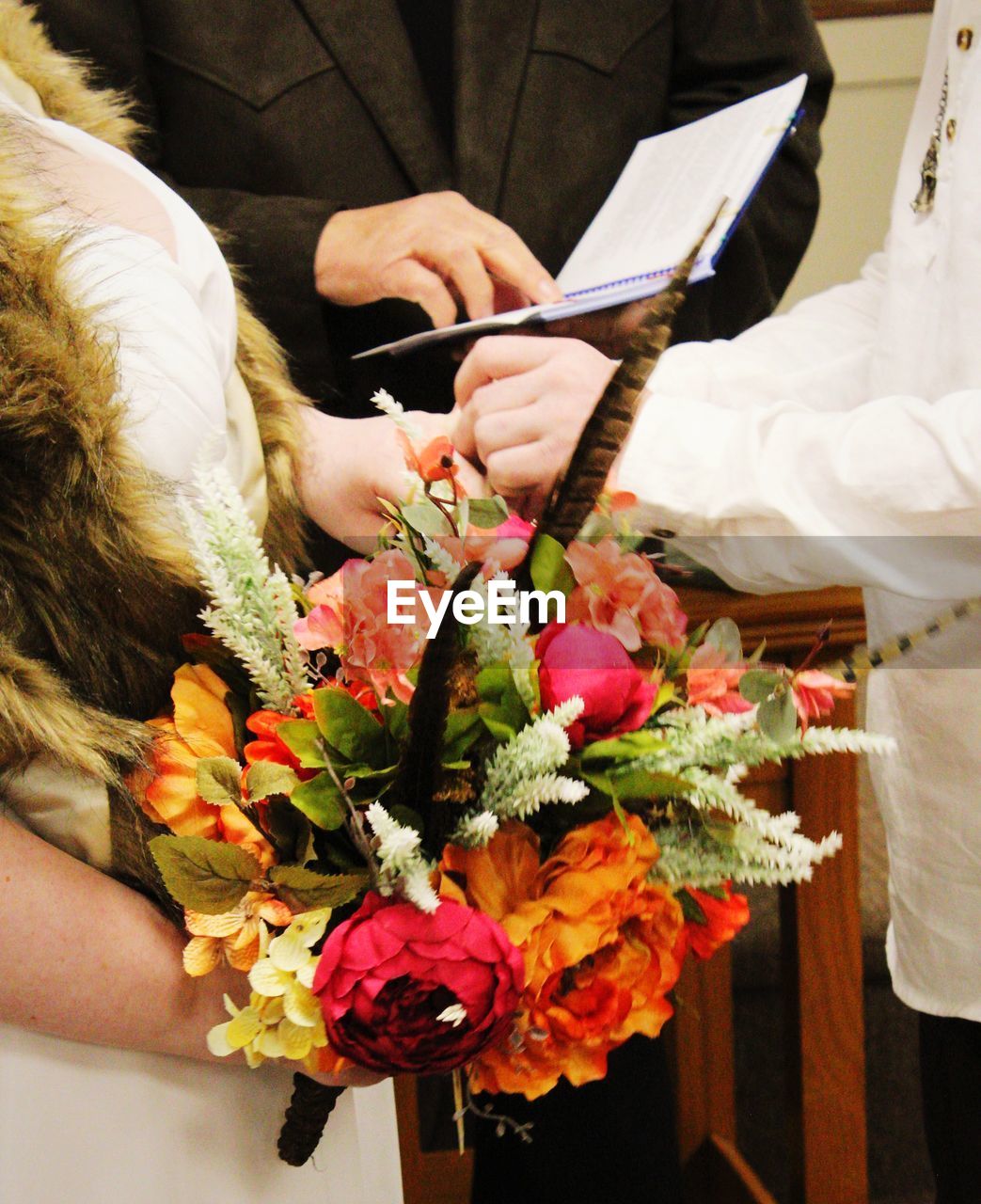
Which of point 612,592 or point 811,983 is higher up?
point 612,592

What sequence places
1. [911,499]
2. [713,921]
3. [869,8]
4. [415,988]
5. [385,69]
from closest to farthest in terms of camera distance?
1. [415,988]
2. [713,921]
3. [911,499]
4. [385,69]
5. [869,8]

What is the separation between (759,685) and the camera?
1.66ft

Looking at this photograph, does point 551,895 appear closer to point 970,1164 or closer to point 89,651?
point 89,651

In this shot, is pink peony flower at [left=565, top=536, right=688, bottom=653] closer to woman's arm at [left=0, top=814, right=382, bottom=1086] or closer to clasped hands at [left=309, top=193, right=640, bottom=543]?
clasped hands at [left=309, top=193, right=640, bottom=543]

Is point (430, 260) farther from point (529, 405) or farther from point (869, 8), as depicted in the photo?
point (869, 8)

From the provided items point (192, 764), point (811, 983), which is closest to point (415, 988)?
point (192, 764)

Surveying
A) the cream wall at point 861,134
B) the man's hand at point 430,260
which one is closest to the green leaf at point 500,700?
the man's hand at point 430,260

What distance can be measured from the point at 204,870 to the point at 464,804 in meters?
0.12

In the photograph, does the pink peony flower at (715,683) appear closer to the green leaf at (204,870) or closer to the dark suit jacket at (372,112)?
the green leaf at (204,870)

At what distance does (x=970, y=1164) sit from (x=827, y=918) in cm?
27

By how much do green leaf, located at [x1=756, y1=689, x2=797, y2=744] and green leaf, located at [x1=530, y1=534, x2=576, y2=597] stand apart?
0.11 metres

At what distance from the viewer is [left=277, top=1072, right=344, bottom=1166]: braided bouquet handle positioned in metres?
0.58

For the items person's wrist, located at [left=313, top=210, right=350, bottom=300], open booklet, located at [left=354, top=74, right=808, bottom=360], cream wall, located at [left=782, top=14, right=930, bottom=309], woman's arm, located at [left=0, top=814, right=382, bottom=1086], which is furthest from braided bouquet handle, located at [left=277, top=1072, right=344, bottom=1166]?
cream wall, located at [left=782, top=14, right=930, bottom=309]

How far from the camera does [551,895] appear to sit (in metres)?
0.50
